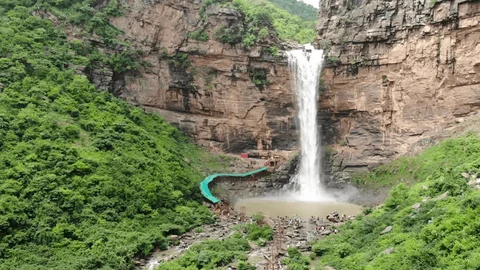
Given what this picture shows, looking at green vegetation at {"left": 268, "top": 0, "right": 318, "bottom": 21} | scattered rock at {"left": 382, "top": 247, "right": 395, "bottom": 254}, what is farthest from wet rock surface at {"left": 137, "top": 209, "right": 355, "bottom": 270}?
green vegetation at {"left": 268, "top": 0, "right": 318, "bottom": 21}

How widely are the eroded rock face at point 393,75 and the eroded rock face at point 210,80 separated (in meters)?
4.07

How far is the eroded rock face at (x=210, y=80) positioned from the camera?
33.9m

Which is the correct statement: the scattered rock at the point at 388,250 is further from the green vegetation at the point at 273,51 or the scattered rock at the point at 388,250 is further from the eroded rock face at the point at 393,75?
the green vegetation at the point at 273,51

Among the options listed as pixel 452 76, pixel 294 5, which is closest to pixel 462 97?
pixel 452 76

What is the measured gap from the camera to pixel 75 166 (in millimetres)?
20641

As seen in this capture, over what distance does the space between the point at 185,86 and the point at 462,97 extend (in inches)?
792

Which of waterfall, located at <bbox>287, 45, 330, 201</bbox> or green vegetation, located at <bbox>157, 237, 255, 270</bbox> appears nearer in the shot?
green vegetation, located at <bbox>157, 237, 255, 270</bbox>

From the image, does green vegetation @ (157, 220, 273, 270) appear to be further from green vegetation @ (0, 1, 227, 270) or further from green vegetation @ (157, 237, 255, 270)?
green vegetation @ (0, 1, 227, 270)

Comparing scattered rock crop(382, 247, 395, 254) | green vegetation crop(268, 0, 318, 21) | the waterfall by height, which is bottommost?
scattered rock crop(382, 247, 395, 254)

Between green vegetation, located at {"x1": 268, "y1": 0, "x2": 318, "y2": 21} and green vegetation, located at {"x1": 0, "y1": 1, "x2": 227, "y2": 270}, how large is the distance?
4525 cm

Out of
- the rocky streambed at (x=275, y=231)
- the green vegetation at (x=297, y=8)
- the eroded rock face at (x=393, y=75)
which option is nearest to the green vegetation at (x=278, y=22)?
the eroded rock face at (x=393, y=75)

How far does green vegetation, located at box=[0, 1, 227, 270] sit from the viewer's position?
17.0m

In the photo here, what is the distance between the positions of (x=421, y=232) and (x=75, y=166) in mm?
15567

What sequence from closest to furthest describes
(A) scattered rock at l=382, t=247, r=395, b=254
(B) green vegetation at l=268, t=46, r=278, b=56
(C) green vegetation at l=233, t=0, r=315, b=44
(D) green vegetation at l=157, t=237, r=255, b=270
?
(A) scattered rock at l=382, t=247, r=395, b=254, (D) green vegetation at l=157, t=237, r=255, b=270, (B) green vegetation at l=268, t=46, r=278, b=56, (C) green vegetation at l=233, t=0, r=315, b=44
